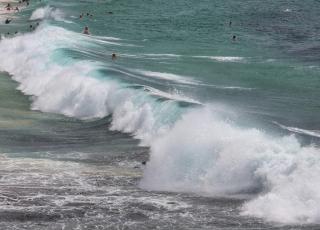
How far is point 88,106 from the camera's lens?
4175cm

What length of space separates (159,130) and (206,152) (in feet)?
17.2

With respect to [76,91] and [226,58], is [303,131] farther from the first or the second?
[226,58]

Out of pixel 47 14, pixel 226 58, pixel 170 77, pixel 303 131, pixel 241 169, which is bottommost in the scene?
pixel 303 131

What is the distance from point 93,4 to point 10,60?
4776 cm

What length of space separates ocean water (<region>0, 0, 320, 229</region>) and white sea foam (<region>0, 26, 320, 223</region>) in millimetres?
66

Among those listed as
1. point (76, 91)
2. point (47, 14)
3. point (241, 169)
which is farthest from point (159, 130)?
point (47, 14)

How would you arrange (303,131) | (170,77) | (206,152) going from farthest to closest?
1. (170,77)
2. (303,131)
3. (206,152)

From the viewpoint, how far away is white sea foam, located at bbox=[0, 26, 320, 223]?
2381 cm

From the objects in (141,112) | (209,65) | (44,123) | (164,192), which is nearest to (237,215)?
(164,192)

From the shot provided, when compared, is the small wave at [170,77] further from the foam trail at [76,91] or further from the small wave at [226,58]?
the small wave at [226,58]

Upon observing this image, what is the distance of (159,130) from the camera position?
3359cm

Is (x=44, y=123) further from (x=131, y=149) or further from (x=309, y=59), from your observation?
(x=309, y=59)

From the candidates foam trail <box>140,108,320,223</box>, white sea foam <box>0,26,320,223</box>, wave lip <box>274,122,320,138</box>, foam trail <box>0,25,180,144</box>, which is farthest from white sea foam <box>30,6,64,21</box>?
foam trail <box>140,108,320,223</box>

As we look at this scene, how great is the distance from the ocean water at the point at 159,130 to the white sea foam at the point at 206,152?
66 millimetres
